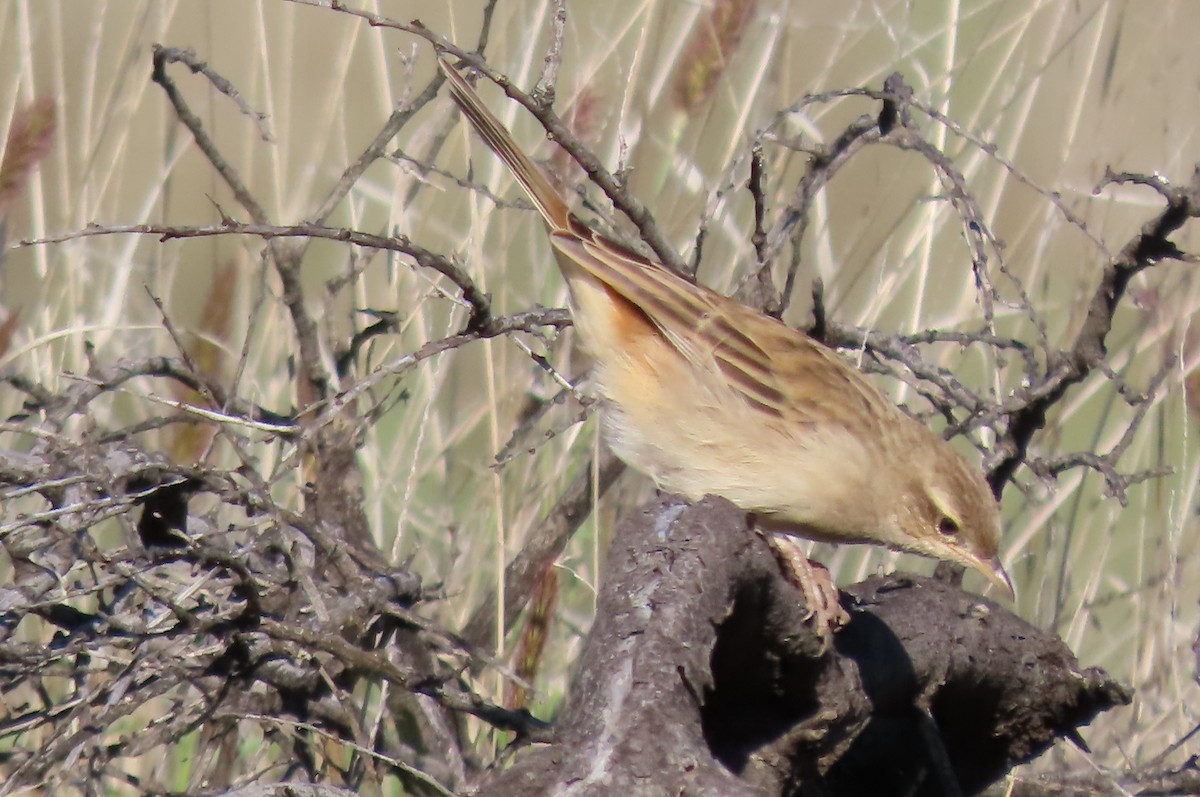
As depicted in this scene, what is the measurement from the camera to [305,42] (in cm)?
744

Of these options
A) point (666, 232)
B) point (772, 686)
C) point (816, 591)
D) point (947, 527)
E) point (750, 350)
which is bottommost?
point (772, 686)

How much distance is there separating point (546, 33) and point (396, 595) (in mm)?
2169

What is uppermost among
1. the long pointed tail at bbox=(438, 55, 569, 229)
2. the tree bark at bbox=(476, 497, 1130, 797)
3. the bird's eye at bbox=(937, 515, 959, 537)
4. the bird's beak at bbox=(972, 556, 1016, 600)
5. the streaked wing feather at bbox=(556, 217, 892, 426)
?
the long pointed tail at bbox=(438, 55, 569, 229)

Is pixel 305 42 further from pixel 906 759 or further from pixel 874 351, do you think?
pixel 906 759

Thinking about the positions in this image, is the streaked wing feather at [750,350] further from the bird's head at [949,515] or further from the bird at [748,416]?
the bird's head at [949,515]

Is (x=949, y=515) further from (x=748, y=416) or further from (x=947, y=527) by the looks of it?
(x=748, y=416)

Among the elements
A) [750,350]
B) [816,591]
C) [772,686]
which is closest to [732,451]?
[750,350]

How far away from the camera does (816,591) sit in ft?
8.36

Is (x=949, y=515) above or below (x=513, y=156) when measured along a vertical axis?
below

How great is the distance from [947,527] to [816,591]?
2.80ft

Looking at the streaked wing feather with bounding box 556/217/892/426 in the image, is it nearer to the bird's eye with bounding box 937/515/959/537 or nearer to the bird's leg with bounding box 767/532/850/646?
the bird's eye with bounding box 937/515/959/537

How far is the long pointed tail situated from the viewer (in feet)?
11.4

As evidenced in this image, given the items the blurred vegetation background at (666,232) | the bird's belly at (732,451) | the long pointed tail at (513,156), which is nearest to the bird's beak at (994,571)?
the bird's belly at (732,451)

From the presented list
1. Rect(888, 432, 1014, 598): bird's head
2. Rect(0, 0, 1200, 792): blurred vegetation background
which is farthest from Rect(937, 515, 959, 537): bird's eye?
Rect(0, 0, 1200, 792): blurred vegetation background
